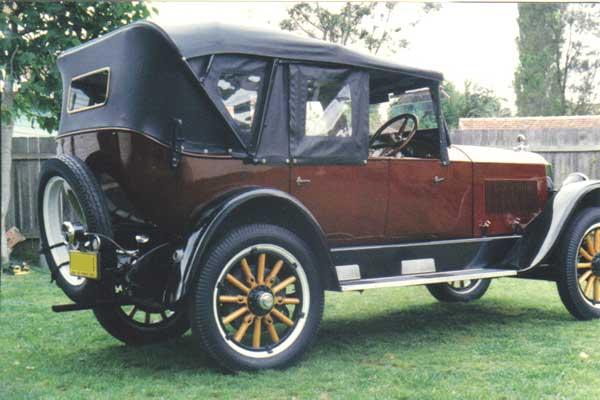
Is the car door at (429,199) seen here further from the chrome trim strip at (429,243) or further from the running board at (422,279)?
the running board at (422,279)

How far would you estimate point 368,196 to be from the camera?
4.98 metres

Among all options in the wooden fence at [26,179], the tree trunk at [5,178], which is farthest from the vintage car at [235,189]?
the wooden fence at [26,179]

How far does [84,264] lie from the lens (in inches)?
165

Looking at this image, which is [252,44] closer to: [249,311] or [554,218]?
[249,311]

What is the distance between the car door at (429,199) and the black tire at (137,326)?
1711mm

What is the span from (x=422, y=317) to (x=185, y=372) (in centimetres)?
258

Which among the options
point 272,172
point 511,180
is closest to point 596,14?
point 511,180

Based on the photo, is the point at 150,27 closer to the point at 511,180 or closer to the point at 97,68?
the point at 97,68

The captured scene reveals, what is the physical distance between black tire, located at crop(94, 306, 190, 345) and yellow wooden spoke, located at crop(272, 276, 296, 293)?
100 centimetres

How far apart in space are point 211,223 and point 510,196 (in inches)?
118

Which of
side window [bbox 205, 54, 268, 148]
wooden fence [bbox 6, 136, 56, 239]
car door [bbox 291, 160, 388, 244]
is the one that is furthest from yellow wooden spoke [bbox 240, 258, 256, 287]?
wooden fence [bbox 6, 136, 56, 239]

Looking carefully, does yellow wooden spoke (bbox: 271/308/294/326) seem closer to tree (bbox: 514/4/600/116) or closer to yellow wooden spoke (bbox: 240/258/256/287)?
yellow wooden spoke (bbox: 240/258/256/287)

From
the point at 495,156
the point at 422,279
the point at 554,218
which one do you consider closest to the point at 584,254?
the point at 554,218

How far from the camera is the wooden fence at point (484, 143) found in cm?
994
